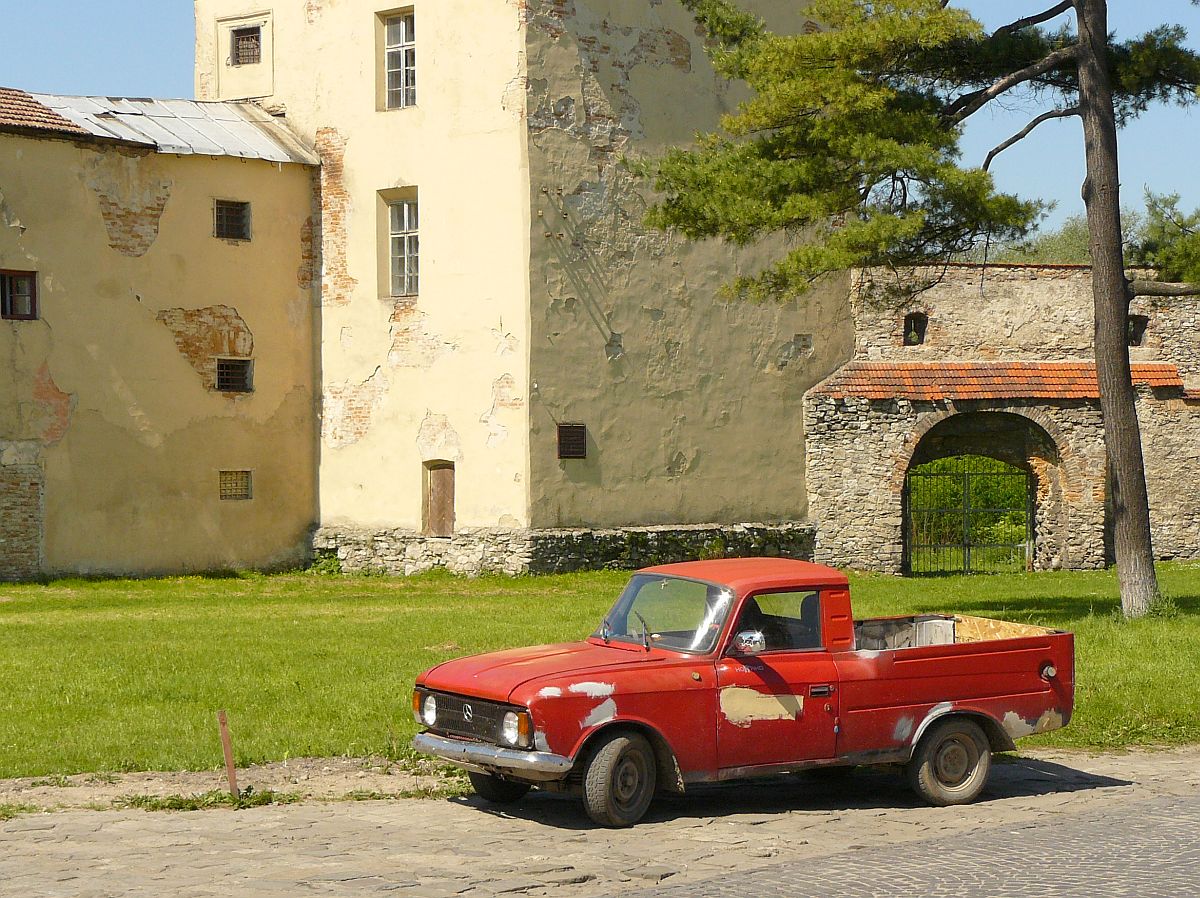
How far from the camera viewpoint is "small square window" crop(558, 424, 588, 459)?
2545cm

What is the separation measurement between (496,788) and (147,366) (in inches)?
697

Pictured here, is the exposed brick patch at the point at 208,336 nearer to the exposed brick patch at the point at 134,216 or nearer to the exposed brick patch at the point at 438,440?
the exposed brick patch at the point at 134,216

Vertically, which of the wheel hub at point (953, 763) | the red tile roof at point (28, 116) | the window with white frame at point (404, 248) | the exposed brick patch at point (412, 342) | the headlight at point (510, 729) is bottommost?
the wheel hub at point (953, 763)

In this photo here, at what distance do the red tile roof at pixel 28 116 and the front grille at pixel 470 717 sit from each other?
1807cm

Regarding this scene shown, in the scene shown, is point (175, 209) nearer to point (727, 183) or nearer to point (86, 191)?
point (86, 191)

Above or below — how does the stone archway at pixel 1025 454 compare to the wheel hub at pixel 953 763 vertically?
above

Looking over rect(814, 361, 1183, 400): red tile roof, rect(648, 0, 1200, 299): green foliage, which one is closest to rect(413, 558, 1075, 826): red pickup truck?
rect(648, 0, 1200, 299): green foliage

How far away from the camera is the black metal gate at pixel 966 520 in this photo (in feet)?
93.6

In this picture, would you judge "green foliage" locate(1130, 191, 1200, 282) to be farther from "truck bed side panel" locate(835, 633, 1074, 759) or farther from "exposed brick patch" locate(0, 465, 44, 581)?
"exposed brick patch" locate(0, 465, 44, 581)

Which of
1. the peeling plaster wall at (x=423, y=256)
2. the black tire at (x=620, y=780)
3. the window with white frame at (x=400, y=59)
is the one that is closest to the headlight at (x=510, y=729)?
the black tire at (x=620, y=780)

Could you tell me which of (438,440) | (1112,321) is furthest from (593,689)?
(438,440)

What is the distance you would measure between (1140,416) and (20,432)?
19.3 m

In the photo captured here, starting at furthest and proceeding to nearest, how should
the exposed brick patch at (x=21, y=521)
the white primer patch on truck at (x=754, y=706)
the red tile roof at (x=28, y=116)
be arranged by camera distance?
the red tile roof at (x=28, y=116) → the exposed brick patch at (x=21, y=521) → the white primer patch on truck at (x=754, y=706)

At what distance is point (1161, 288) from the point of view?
60.8 feet
